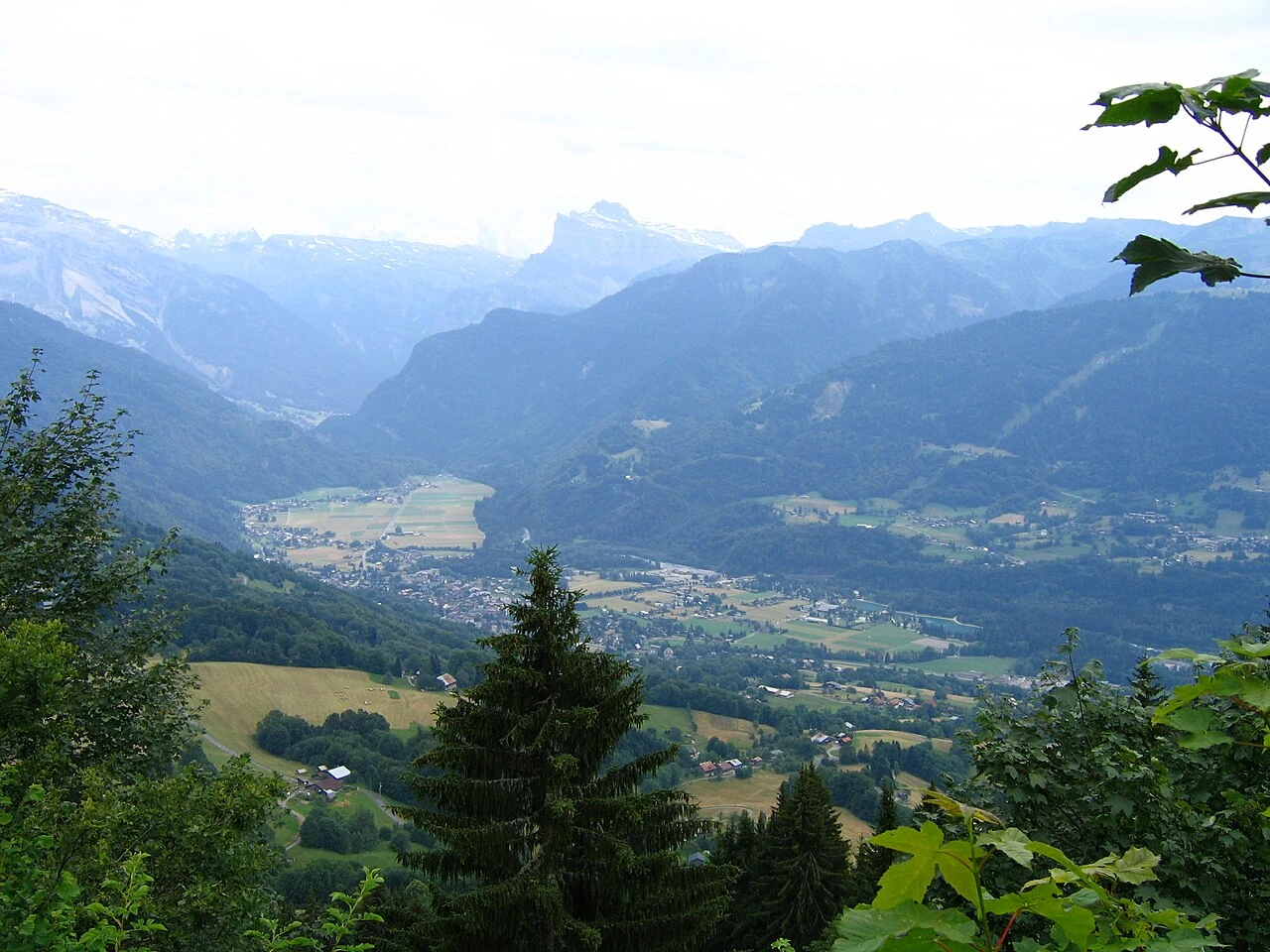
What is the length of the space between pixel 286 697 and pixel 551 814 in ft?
234

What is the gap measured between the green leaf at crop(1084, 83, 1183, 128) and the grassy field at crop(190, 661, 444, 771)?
6927cm

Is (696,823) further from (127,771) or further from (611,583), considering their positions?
(611,583)

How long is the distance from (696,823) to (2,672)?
7.84 m

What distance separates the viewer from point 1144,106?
211 centimetres

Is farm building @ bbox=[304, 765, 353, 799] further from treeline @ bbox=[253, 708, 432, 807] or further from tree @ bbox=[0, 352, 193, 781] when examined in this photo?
tree @ bbox=[0, 352, 193, 781]

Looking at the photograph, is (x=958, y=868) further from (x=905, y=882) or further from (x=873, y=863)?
(x=873, y=863)

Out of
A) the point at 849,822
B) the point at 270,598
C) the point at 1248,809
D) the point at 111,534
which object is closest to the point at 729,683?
the point at 849,822

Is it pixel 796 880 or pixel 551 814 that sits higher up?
pixel 551 814

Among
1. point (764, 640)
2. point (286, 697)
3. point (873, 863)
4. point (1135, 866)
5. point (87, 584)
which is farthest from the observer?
point (764, 640)

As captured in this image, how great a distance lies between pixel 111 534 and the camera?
14914 mm

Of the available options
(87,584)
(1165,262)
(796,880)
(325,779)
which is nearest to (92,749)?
(87,584)

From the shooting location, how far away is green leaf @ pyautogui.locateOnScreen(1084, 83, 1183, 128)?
2070mm

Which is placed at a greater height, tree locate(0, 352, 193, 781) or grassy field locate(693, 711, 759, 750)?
tree locate(0, 352, 193, 781)

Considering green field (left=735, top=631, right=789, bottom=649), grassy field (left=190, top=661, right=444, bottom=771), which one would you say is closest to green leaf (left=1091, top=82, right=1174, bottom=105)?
grassy field (left=190, top=661, right=444, bottom=771)
